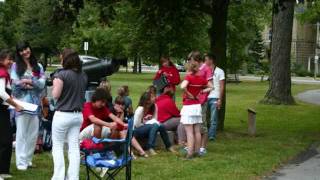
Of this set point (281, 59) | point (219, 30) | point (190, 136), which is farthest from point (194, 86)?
point (281, 59)

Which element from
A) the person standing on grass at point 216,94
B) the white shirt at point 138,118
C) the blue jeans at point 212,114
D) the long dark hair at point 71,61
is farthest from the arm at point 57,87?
the blue jeans at point 212,114

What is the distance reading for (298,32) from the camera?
84.0 meters

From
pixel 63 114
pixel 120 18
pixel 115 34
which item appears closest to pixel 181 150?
pixel 63 114

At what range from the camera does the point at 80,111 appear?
7.78 metres

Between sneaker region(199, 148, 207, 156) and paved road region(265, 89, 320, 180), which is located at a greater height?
sneaker region(199, 148, 207, 156)

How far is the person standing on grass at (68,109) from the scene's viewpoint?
7.63m

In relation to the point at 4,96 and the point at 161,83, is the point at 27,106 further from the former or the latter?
the point at 161,83

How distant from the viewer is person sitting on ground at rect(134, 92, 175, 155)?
11000 millimetres

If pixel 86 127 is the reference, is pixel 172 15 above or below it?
above

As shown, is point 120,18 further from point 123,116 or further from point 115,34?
point 123,116

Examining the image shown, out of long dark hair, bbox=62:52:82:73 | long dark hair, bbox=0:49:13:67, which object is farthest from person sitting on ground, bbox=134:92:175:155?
long dark hair, bbox=62:52:82:73

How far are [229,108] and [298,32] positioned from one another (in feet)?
210

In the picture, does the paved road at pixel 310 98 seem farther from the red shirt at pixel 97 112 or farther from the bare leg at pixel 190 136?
the red shirt at pixel 97 112

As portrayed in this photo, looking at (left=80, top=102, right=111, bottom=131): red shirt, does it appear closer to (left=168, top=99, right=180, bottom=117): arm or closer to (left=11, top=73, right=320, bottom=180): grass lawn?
(left=11, top=73, right=320, bottom=180): grass lawn
